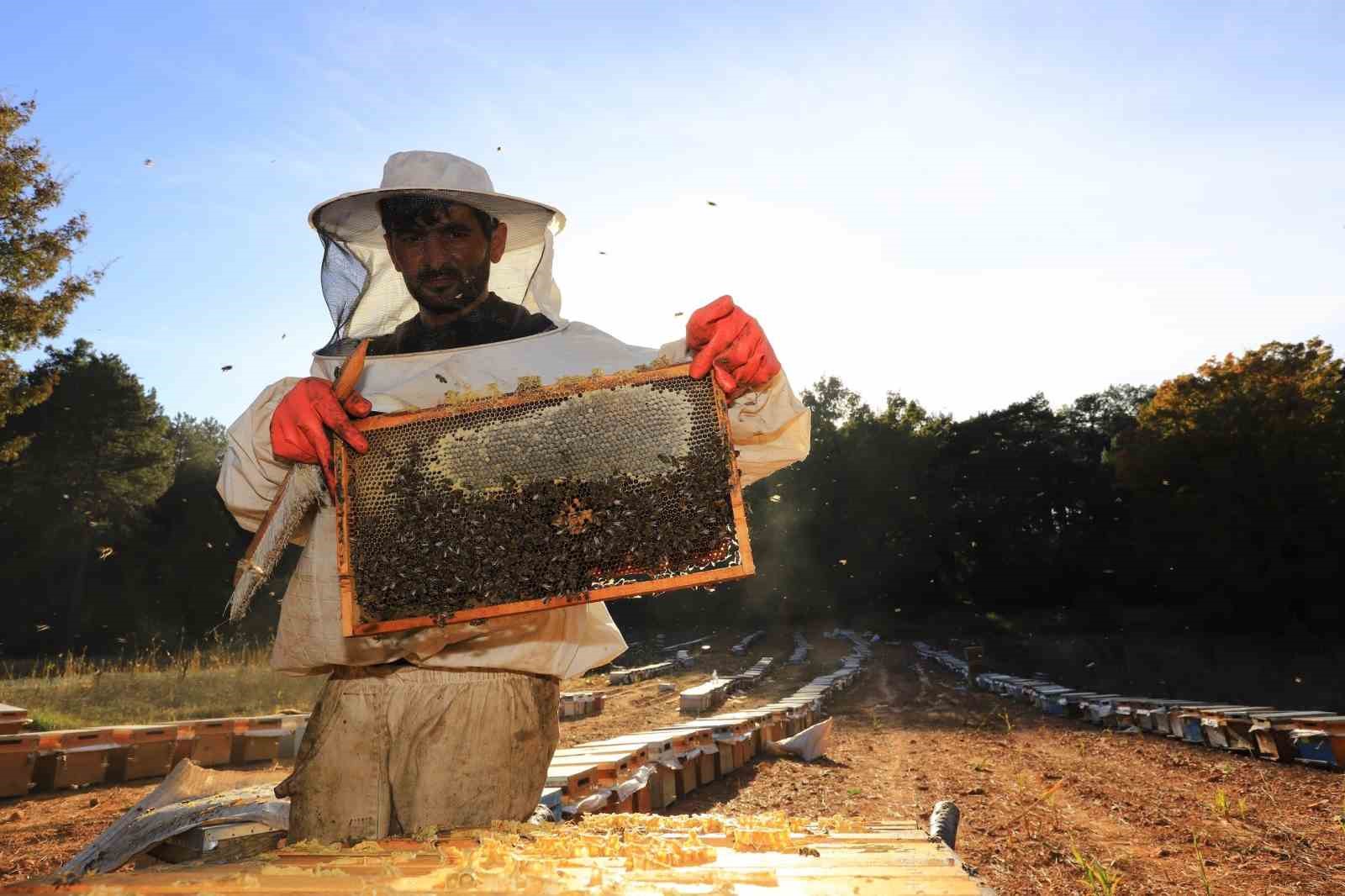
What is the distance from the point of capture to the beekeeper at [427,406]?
3.01 metres

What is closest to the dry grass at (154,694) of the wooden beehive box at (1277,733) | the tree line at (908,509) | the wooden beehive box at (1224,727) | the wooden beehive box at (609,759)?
the tree line at (908,509)

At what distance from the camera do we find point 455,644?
3.19 m

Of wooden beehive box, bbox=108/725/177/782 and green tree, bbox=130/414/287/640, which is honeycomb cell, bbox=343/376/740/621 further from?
green tree, bbox=130/414/287/640

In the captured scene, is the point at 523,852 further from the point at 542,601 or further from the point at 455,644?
the point at 455,644

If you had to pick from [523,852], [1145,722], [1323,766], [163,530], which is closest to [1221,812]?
[1323,766]

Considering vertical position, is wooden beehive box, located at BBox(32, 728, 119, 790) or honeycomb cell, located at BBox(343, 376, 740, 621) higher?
honeycomb cell, located at BBox(343, 376, 740, 621)

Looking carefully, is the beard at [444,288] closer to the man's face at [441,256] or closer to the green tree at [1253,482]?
the man's face at [441,256]

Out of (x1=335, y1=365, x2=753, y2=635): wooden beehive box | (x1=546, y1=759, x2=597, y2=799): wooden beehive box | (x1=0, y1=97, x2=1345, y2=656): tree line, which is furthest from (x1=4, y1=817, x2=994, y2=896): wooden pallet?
(x1=0, y1=97, x2=1345, y2=656): tree line

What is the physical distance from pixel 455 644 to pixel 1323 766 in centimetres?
859

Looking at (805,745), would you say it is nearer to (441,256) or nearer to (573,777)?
(573,777)

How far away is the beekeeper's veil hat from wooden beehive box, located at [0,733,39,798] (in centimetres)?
708

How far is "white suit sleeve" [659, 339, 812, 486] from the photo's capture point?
3.36 metres

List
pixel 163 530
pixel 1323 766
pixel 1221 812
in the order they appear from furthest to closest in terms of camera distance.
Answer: pixel 163 530 < pixel 1323 766 < pixel 1221 812

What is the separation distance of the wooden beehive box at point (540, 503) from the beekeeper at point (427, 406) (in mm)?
178
